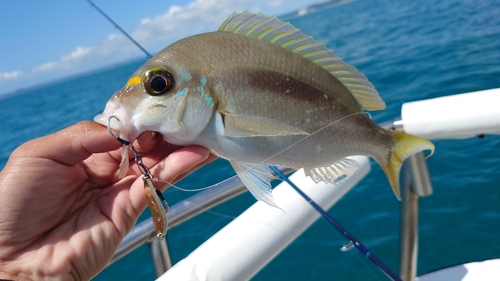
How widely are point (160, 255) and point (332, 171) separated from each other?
4.30ft

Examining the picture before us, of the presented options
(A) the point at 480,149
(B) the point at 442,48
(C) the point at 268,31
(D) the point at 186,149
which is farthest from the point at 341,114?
(B) the point at 442,48

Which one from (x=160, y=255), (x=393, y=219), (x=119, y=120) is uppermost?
(x=119, y=120)

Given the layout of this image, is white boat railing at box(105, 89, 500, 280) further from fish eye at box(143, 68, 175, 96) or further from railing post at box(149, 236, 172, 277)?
fish eye at box(143, 68, 175, 96)

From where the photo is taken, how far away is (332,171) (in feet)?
5.76

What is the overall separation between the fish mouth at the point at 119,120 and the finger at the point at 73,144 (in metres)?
0.20

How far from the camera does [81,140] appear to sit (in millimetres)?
1660

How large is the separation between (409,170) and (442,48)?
12.6m

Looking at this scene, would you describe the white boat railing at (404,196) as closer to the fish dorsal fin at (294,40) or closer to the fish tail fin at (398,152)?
the fish tail fin at (398,152)

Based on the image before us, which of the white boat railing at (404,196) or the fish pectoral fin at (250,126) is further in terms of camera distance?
the white boat railing at (404,196)

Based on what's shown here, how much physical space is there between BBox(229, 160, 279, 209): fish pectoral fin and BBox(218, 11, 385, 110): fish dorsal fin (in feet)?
1.75

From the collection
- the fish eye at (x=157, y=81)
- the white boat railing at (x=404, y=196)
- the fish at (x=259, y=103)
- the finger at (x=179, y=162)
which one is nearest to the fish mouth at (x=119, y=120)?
the fish at (x=259, y=103)

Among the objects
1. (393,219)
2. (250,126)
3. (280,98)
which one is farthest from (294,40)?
(393,219)

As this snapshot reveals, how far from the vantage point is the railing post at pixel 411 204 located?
7.75 feet

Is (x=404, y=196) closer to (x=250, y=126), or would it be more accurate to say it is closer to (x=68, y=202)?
(x=250, y=126)
